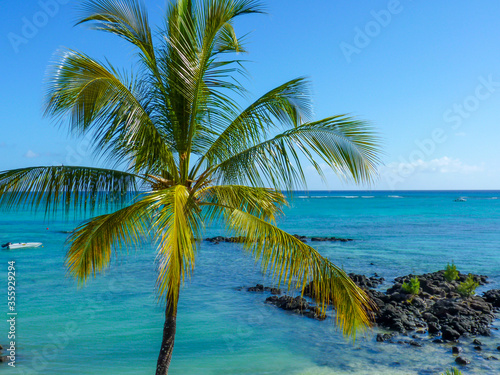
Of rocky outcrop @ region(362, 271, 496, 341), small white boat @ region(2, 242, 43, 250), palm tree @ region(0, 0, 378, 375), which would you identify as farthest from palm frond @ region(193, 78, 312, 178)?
small white boat @ region(2, 242, 43, 250)

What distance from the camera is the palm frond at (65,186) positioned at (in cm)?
660

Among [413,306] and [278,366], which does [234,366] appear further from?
[413,306]

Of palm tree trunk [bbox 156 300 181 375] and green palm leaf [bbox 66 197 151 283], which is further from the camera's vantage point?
palm tree trunk [bbox 156 300 181 375]

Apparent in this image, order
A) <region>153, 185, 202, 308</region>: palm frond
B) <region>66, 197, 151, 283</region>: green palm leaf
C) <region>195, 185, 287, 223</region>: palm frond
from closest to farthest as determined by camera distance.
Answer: <region>153, 185, 202, 308</region>: palm frond → <region>66, 197, 151, 283</region>: green palm leaf → <region>195, 185, 287, 223</region>: palm frond

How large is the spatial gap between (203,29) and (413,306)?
14033mm

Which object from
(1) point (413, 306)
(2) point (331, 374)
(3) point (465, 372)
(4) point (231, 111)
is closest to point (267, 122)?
(4) point (231, 111)

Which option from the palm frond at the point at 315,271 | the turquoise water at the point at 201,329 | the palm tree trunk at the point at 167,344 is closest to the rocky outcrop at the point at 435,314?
the turquoise water at the point at 201,329

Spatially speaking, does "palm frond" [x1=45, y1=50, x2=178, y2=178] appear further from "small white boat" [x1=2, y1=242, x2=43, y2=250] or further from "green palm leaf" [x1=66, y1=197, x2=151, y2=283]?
"small white boat" [x1=2, y1=242, x2=43, y2=250]

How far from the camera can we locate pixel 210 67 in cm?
729

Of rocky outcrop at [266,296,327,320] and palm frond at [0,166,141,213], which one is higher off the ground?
palm frond at [0,166,141,213]

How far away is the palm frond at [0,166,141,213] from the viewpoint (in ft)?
21.6

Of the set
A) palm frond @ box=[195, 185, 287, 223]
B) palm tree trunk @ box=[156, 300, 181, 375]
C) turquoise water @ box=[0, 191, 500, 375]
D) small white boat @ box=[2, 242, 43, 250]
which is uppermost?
palm frond @ box=[195, 185, 287, 223]

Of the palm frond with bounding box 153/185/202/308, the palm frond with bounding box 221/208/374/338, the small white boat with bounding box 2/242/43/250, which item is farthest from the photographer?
the small white boat with bounding box 2/242/43/250

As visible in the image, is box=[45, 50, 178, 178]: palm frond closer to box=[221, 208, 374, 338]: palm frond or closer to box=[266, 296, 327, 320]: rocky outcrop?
box=[221, 208, 374, 338]: palm frond
